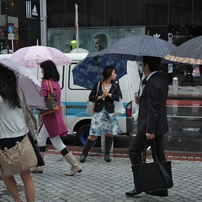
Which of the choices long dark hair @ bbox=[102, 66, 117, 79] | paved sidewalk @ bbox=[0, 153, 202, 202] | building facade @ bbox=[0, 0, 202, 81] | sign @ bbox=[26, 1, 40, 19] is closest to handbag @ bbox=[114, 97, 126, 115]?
long dark hair @ bbox=[102, 66, 117, 79]

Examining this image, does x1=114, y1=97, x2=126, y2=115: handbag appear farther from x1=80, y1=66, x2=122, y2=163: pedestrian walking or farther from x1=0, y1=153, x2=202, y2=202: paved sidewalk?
x1=0, y1=153, x2=202, y2=202: paved sidewalk

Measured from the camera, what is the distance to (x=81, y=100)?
8188mm

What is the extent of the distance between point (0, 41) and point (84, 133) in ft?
76.1

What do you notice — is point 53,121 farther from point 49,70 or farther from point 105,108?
point 105,108

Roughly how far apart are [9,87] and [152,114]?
5.74 feet

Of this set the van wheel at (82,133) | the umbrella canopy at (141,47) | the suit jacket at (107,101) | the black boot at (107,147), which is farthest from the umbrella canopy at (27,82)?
the van wheel at (82,133)

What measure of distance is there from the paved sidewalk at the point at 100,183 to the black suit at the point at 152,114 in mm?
605

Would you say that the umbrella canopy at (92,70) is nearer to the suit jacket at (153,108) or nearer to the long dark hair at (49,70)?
the long dark hair at (49,70)

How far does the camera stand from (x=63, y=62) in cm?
725

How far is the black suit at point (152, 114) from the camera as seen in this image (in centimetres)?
484

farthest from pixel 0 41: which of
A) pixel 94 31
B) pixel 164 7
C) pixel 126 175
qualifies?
pixel 126 175

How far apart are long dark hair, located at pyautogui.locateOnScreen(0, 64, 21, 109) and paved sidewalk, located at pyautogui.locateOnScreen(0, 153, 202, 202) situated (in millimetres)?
1443

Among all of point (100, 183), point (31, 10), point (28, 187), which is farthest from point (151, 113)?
point (31, 10)

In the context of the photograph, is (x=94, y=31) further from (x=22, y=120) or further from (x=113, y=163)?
(x=22, y=120)
